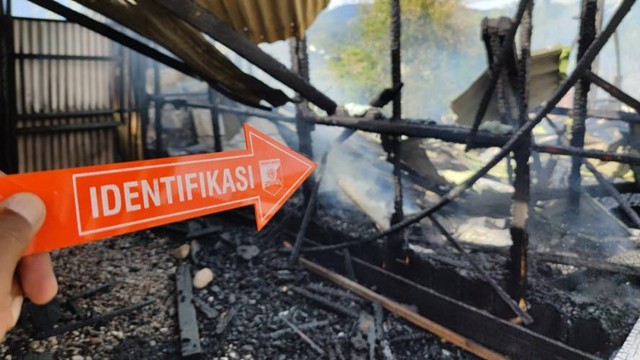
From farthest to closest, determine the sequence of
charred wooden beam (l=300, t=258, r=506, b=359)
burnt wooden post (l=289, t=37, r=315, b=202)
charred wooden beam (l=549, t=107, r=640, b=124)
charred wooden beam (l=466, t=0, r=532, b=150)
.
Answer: charred wooden beam (l=549, t=107, r=640, b=124), burnt wooden post (l=289, t=37, r=315, b=202), charred wooden beam (l=300, t=258, r=506, b=359), charred wooden beam (l=466, t=0, r=532, b=150)

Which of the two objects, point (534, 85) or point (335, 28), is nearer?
point (534, 85)

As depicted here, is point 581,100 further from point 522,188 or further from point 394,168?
point 394,168

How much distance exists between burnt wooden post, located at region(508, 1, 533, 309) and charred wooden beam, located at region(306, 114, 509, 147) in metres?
0.20

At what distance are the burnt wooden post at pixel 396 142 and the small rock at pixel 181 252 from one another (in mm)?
2795

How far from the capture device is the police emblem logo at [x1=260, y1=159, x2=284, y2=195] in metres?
1.46

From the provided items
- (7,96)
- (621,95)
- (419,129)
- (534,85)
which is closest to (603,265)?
(621,95)

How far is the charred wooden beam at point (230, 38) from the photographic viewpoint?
200cm

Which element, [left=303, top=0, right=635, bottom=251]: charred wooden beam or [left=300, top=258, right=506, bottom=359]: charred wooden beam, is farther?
[left=300, top=258, right=506, bottom=359]: charred wooden beam

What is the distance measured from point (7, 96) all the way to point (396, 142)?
20.0 feet

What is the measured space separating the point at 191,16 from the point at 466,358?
363cm

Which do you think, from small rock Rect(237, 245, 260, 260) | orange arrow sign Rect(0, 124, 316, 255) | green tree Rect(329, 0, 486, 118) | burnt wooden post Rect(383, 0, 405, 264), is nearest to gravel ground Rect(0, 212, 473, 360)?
small rock Rect(237, 245, 260, 260)

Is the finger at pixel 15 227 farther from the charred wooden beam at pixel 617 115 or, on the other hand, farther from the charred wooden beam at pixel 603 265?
the charred wooden beam at pixel 617 115

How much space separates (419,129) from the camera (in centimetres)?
381

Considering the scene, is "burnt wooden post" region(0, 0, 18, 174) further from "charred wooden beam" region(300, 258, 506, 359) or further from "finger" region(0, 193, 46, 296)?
"finger" region(0, 193, 46, 296)
